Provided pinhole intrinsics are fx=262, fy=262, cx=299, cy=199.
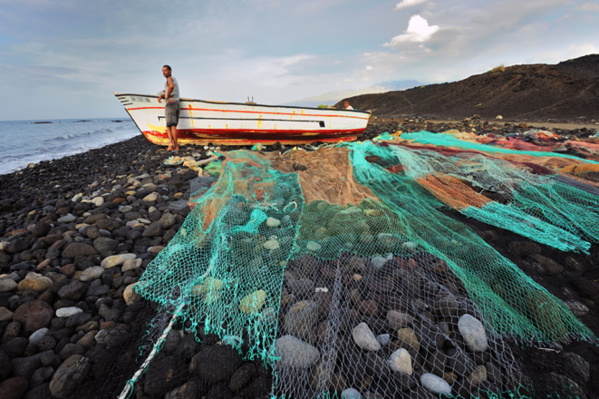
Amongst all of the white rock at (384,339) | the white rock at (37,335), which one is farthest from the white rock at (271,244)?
the white rock at (37,335)

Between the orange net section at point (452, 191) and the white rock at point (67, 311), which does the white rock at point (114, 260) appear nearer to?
the white rock at point (67, 311)

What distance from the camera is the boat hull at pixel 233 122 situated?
8125mm

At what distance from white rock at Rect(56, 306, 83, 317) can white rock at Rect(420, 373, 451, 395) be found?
2398 millimetres

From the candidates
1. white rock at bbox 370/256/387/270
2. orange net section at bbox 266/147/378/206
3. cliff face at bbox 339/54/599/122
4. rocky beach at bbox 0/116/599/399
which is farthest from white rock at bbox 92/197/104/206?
cliff face at bbox 339/54/599/122

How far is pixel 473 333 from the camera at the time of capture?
1.60m

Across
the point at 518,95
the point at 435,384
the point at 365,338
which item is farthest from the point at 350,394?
the point at 518,95

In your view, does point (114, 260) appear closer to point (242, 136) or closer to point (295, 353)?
point (295, 353)

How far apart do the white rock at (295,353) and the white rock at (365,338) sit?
0.26m

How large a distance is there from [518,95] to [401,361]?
27716 millimetres

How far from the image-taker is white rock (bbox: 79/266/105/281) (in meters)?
2.31

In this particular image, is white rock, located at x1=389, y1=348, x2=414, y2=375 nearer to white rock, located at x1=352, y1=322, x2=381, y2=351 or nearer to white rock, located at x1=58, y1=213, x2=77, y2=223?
white rock, located at x1=352, y1=322, x2=381, y2=351

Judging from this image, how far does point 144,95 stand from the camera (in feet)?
25.8

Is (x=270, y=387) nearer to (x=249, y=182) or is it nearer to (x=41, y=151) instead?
(x=249, y=182)

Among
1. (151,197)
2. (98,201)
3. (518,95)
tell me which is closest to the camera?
(98,201)
